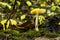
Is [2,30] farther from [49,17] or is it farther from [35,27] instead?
[49,17]

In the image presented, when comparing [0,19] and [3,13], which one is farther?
[3,13]

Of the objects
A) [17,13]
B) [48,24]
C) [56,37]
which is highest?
[17,13]

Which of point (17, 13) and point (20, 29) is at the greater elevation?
point (17, 13)

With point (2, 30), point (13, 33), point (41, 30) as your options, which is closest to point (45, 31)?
point (41, 30)

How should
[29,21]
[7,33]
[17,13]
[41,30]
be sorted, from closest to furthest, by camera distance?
[7,33]
[41,30]
[29,21]
[17,13]

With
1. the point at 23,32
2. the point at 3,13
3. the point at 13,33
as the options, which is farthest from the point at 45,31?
the point at 3,13

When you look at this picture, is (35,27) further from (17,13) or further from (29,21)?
(17,13)

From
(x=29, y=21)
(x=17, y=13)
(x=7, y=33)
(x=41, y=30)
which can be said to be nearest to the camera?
(x=7, y=33)

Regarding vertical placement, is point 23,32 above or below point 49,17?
below

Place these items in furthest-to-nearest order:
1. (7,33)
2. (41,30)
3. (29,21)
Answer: (29,21)
(41,30)
(7,33)
